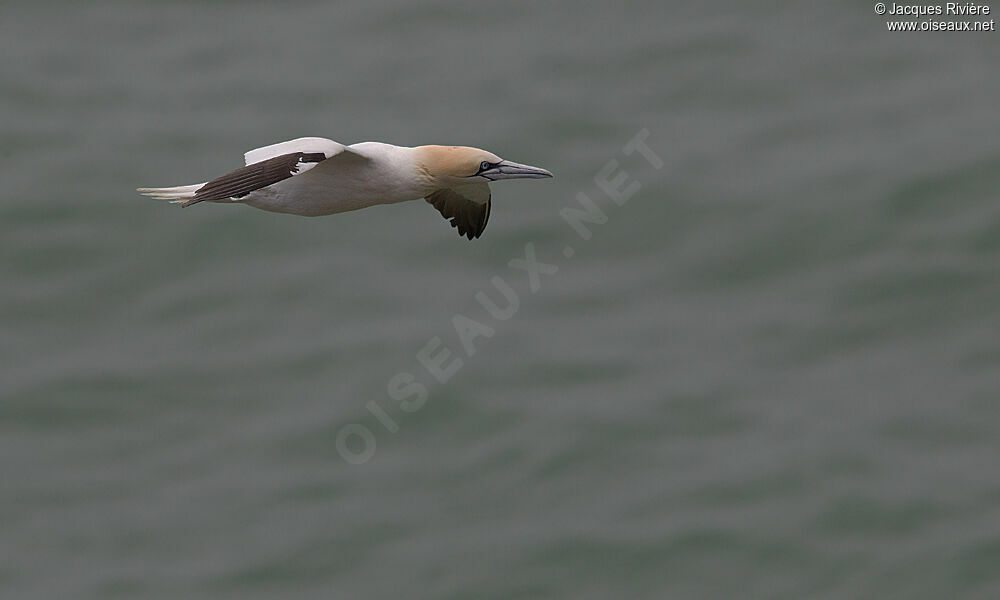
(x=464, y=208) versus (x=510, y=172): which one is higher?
(x=510, y=172)

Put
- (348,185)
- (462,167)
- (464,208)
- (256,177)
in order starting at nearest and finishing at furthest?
(256,177)
(348,185)
(462,167)
(464,208)

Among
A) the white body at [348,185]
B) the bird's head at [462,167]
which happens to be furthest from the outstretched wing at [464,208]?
the white body at [348,185]

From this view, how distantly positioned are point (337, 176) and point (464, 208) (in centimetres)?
304

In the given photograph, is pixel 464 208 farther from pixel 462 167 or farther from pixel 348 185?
pixel 348 185

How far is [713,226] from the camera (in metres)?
50.1

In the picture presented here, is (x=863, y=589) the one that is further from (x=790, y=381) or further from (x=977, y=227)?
(x=977, y=227)

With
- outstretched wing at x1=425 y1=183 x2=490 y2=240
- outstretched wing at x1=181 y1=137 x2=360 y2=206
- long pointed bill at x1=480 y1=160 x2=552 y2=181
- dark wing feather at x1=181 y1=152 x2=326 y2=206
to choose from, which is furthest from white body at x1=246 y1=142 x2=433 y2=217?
outstretched wing at x1=425 y1=183 x2=490 y2=240

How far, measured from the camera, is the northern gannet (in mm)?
18188

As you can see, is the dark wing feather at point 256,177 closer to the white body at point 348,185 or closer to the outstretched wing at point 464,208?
the white body at point 348,185

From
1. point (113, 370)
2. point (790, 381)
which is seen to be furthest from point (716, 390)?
point (113, 370)

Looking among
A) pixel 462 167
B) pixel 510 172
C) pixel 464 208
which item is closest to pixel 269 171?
pixel 462 167

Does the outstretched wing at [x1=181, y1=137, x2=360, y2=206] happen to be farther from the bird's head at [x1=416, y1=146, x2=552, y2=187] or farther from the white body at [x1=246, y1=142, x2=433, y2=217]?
the bird's head at [x1=416, y1=146, x2=552, y2=187]

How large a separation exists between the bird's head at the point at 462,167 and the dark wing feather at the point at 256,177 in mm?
2001

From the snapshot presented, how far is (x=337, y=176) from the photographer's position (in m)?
19.4
